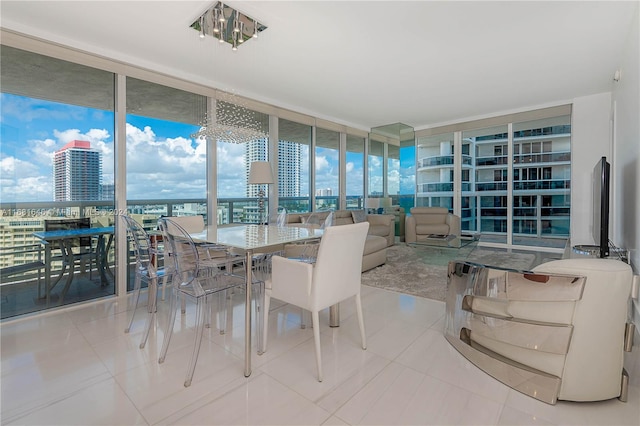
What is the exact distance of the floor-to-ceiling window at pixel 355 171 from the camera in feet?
22.4

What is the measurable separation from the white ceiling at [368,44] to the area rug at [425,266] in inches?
97.4

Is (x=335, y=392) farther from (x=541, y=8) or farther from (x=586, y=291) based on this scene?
(x=541, y=8)

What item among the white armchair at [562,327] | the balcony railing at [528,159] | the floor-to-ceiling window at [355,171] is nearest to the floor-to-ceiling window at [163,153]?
the white armchair at [562,327]

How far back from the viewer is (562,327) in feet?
5.09

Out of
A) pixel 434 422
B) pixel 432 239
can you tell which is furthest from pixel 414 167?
pixel 434 422

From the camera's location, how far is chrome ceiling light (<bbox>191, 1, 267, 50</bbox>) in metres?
2.58

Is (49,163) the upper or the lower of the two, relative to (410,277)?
upper

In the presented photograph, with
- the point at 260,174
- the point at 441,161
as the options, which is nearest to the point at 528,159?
the point at 441,161

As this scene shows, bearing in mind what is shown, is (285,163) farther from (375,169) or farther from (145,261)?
(145,261)

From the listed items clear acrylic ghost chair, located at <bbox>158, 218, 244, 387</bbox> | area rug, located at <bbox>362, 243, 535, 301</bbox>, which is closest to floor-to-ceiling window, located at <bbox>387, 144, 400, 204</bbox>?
area rug, located at <bbox>362, 243, 535, 301</bbox>

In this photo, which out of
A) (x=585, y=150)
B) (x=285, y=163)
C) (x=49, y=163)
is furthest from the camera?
(x=285, y=163)

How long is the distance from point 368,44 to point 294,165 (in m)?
2.79

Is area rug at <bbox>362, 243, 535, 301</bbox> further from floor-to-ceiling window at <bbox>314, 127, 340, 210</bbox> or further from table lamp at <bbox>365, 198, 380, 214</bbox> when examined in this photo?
floor-to-ceiling window at <bbox>314, 127, 340, 210</bbox>

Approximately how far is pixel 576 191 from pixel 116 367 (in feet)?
21.8
